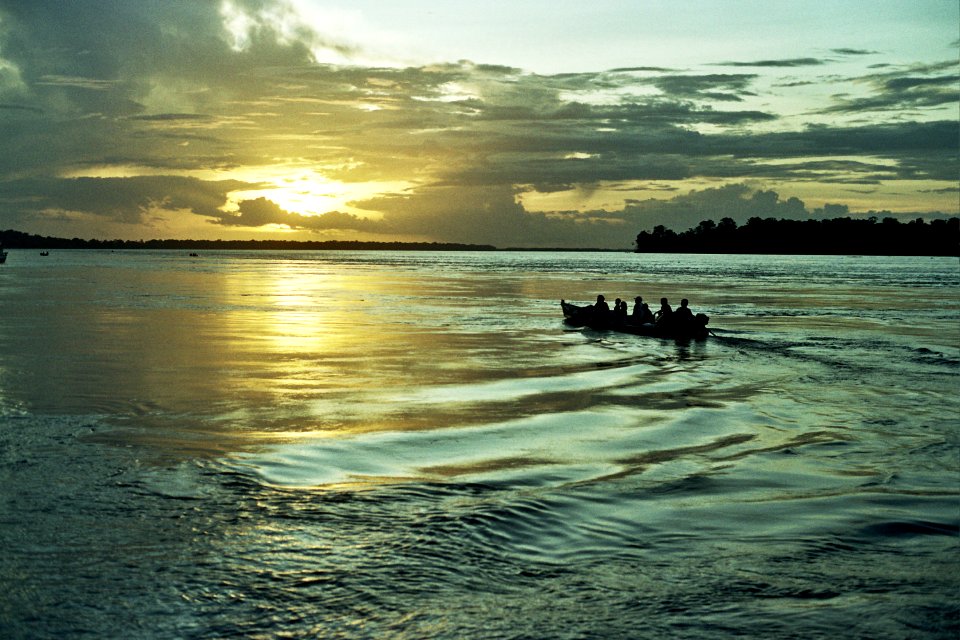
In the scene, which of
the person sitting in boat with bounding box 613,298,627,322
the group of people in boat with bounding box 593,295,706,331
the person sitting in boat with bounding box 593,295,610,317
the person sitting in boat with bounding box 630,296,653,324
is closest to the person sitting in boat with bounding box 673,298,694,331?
the group of people in boat with bounding box 593,295,706,331

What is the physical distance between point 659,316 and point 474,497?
27.1 meters

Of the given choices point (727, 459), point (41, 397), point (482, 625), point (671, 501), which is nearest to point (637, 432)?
point (727, 459)

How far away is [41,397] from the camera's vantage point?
19234 mm

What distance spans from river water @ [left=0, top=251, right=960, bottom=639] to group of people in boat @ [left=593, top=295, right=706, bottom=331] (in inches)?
283

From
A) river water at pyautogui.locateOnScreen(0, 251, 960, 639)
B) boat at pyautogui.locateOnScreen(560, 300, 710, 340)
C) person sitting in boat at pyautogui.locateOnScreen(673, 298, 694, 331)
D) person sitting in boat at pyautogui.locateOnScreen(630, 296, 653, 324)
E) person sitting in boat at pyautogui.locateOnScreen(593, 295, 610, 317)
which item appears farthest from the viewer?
person sitting in boat at pyautogui.locateOnScreen(593, 295, 610, 317)

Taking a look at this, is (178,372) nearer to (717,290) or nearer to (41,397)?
(41,397)

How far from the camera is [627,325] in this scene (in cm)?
3778

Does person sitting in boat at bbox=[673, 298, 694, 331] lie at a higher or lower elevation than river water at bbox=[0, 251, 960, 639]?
higher

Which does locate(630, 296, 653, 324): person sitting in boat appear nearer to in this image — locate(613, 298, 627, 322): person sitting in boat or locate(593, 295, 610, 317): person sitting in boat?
locate(613, 298, 627, 322): person sitting in boat

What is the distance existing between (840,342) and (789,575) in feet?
89.1

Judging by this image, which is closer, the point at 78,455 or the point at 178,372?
the point at 78,455

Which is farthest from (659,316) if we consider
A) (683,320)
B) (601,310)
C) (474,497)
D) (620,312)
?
(474,497)

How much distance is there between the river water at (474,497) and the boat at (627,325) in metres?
7.18

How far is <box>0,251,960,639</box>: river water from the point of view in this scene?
8.30 metres
